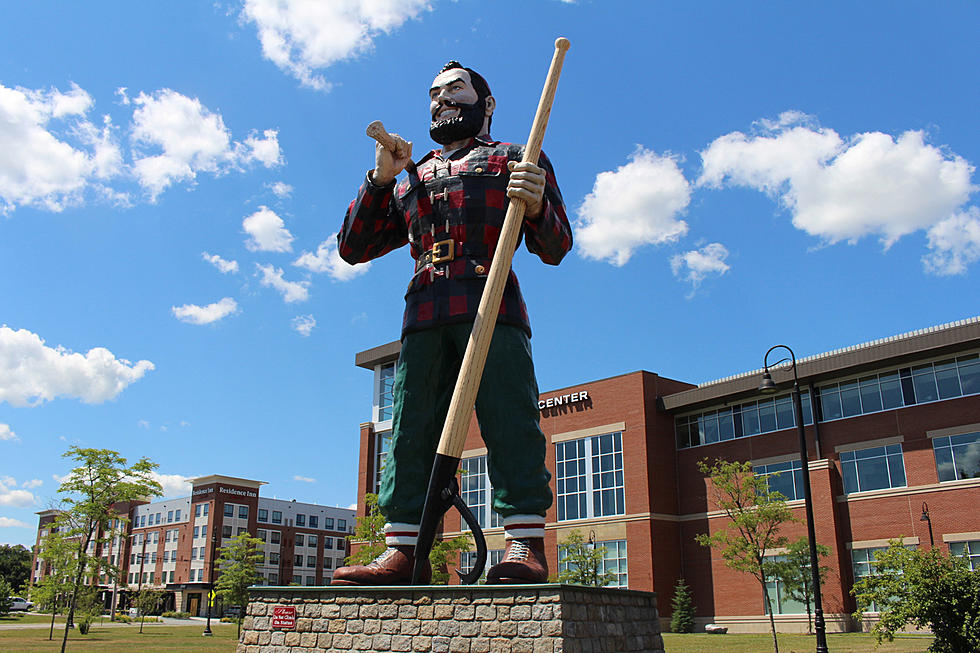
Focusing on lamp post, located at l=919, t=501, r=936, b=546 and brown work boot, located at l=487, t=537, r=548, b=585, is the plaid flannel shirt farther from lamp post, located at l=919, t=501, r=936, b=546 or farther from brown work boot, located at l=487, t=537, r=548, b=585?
lamp post, located at l=919, t=501, r=936, b=546

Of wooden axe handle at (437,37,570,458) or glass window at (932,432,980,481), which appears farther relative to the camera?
glass window at (932,432,980,481)

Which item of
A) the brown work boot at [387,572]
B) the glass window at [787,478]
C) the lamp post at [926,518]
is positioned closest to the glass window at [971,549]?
the lamp post at [926,518]

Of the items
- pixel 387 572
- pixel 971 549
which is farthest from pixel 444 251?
pixel 971 549

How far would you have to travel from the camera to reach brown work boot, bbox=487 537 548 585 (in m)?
4.71

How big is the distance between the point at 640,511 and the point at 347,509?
50485 millimetres

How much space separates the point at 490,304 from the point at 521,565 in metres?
1.64

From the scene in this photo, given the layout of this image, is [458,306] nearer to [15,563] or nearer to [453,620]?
[453,620]

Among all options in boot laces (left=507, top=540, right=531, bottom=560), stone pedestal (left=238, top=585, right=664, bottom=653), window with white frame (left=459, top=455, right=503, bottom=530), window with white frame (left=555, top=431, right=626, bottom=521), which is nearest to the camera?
stone pedestal (left=238, top=585, right=664, bottom=653)

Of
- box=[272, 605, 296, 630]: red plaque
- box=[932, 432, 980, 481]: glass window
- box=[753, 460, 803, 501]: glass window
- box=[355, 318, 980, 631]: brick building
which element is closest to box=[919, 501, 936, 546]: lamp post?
box=[355, 318, 980, 631]: brick building

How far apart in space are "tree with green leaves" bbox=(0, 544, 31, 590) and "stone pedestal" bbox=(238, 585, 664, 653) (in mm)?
85001

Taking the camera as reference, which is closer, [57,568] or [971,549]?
[57,568]

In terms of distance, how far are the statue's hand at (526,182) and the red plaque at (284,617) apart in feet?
10.6

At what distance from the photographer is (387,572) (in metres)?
5.10

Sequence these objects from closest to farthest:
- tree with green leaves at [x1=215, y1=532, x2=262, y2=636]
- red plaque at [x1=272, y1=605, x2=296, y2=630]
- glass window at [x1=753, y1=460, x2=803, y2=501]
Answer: red plaque at [x1=272, y1=605, x2=296, y2=630]
glass window at [x1=753, y1=460, x2=803, y2=501]
tree with green leaves at [x1=215, y1=532, x2=262, y2=636]
